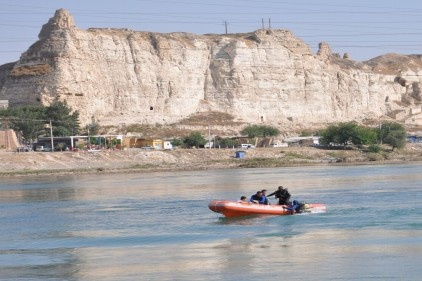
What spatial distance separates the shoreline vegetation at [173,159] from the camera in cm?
7975

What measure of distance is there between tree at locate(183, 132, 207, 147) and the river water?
4694cm

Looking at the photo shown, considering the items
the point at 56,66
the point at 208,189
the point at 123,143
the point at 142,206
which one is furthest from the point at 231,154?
the point at 142,206

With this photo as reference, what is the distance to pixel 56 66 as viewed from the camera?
101625mm

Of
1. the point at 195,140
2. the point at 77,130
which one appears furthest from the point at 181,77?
the point at 195,140

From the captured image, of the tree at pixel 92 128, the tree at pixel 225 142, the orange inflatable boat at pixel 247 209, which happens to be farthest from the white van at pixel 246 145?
the orange inflatable boat at pixel 247 209

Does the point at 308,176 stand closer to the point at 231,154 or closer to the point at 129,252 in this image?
the point at 231,154

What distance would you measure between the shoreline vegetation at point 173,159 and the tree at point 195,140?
14.8ft

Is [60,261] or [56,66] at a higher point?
[56,66]

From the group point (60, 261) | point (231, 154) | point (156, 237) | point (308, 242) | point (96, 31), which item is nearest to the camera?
point (60, 261)

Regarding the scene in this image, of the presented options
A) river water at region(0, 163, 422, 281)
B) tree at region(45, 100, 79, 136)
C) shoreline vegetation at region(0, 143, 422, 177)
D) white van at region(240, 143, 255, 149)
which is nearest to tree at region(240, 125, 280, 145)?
white van at region(240, 143, 255, 149)

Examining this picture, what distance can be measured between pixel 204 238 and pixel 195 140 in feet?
225

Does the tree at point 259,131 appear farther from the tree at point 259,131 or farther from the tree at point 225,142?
the tree at point 225,142

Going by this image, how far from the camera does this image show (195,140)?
96.1 metres

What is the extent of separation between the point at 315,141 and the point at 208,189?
178 feet
